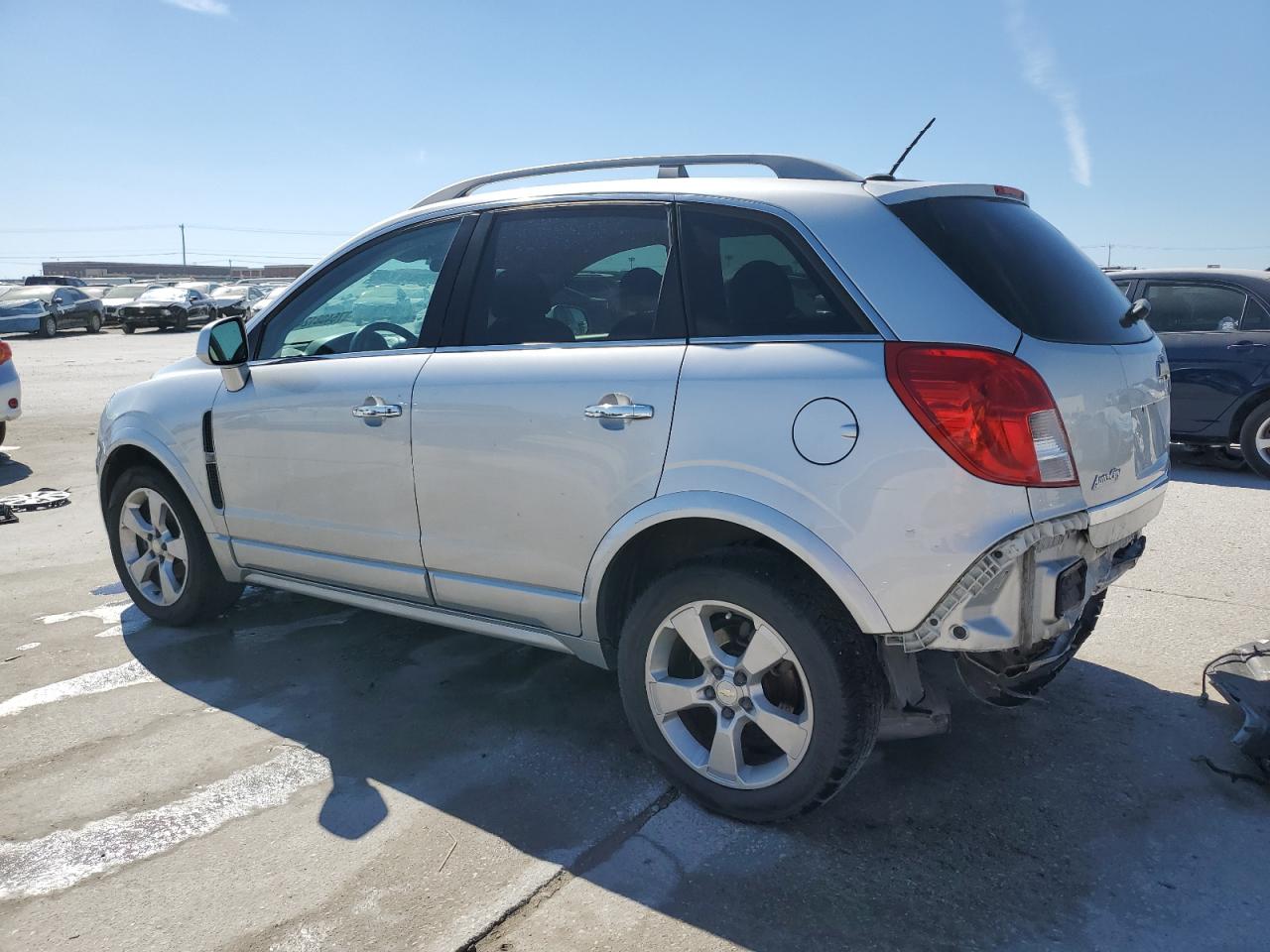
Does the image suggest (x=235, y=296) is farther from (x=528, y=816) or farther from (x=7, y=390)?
(x=528, y=816)

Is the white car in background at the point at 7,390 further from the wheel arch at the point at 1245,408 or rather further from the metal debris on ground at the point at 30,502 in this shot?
the wheel arch at the point at 1245,408

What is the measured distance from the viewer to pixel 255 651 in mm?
4539

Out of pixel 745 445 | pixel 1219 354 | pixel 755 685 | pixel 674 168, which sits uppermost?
pixel 674 168

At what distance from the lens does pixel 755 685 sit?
296cm

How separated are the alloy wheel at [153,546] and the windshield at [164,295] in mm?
30671

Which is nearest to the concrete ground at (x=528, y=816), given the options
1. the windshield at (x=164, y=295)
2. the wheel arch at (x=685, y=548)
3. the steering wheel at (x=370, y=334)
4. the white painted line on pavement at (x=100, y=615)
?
the white painted line on pavement at (x=100, y=615)

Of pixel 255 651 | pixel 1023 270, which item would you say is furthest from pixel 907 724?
pixel 255 651

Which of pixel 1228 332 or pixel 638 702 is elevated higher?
pixel 1228 332

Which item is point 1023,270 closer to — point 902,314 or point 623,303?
point 902,314

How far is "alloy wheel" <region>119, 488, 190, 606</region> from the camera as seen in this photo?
4.73 metres

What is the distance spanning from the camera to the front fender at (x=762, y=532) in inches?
107

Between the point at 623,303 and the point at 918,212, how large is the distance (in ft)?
3.12

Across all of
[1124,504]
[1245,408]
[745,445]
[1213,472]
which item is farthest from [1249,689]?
[1213,472]

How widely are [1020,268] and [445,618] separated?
2.30 meters
